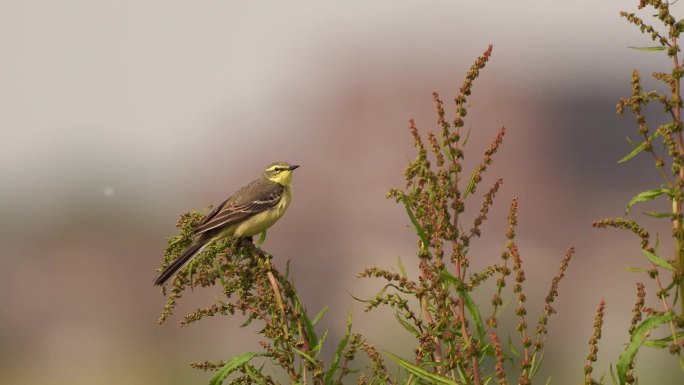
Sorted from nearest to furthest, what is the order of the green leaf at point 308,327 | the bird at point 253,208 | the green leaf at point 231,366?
the green leaf at point 231,366 → the green leaf at point 308,327 → the bird at point 253,208

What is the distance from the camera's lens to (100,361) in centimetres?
7369

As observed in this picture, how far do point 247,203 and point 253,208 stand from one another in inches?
8.2

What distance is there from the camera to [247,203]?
1288 centimetres

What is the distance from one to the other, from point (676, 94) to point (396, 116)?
139676mm

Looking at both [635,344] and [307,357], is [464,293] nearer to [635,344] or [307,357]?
[635,344]

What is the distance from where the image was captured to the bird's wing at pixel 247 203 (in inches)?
455

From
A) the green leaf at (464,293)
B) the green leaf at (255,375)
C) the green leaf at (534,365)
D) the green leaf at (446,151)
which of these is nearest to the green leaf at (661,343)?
the green leaf at (534,365)

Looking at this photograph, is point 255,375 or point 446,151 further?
point 255,375

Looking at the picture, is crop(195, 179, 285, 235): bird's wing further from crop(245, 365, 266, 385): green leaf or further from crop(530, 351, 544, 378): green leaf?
crop(530, 351, 544, 378): green leaf

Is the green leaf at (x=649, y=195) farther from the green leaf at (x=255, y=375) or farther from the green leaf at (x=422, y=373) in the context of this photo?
the green leaf at (x=255, y=375)

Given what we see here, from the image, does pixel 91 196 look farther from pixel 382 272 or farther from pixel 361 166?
pixel 382 272

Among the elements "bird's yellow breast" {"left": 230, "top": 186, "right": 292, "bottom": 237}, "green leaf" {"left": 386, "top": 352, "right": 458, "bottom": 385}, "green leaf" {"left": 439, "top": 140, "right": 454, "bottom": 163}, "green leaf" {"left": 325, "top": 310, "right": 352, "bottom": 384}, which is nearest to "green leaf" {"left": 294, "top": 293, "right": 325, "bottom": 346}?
"green leaf" {"left": 325, "top": 310, "right": 352, "bottom": 384}

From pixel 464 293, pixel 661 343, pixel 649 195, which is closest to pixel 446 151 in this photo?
pixel 464 293

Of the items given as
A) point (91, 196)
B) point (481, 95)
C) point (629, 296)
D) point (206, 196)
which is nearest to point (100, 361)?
point (91, 196)
